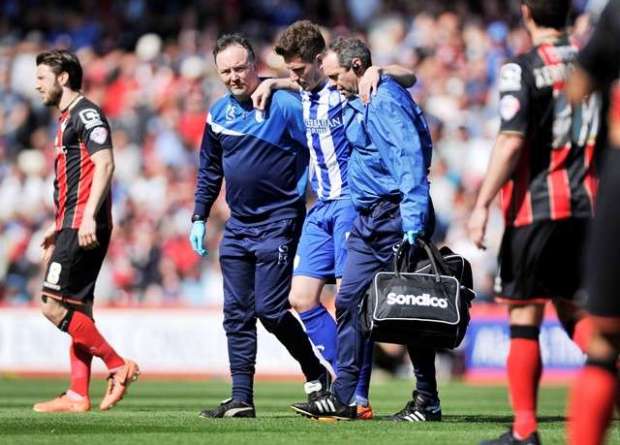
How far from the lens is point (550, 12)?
700 cm

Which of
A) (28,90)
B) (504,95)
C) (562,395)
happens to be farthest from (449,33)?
(504,95)

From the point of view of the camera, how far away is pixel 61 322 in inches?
418

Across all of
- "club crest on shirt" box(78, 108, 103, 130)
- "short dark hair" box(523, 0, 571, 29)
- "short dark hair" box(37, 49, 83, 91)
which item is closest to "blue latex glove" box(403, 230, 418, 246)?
"short dark hair" box(523, 0, 571, 29)

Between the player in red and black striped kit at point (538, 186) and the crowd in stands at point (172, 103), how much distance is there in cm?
1118

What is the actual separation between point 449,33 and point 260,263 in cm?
1424

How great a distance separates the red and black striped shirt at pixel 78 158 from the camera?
34.6ft

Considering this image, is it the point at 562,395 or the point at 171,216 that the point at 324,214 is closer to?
the point at 562,395

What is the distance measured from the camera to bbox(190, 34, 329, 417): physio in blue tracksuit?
962 centimetres

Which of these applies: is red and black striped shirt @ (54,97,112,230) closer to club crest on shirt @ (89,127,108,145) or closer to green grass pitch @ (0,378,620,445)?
club crest on shirt @ (89,127,108,145)

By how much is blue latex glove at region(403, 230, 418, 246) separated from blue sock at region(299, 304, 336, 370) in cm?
136

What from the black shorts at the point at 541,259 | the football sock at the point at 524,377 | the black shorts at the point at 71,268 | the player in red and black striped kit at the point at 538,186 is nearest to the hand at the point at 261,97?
the black shorts at the point at 71,268

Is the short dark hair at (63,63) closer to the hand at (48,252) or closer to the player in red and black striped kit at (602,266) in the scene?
the hand at (48,252)

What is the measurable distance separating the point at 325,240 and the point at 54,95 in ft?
7.91

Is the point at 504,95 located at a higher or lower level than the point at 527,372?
higher
